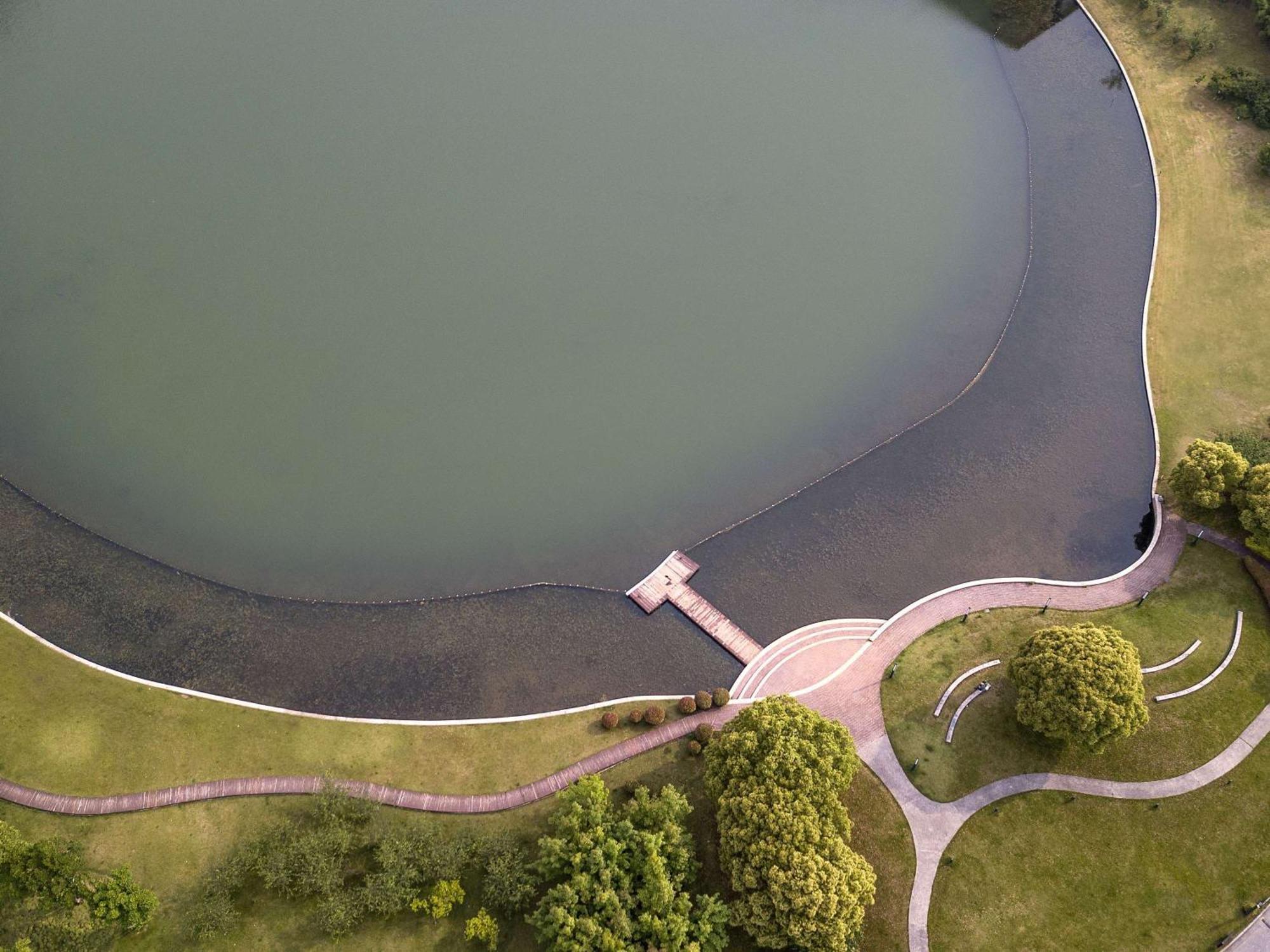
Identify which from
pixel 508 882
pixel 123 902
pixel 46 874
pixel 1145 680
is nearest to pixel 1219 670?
pixel 1145 680

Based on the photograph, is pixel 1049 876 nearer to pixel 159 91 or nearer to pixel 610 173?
pixel 610 173

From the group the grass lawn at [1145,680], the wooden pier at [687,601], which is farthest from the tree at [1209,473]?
the wooden pier at [687,601]

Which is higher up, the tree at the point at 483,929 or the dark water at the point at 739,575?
the dark water at the point at 739,575

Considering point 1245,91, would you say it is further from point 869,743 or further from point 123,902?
point 123,902

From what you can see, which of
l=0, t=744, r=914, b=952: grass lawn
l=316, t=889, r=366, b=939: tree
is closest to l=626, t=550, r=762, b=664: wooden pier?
l=0, t=744, r=914, b=952: grass lawn

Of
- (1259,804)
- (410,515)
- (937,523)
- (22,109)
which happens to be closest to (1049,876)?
(1259,804)

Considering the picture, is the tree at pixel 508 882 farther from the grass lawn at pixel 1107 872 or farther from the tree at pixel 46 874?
the grass lawn at pixel 1107 872
